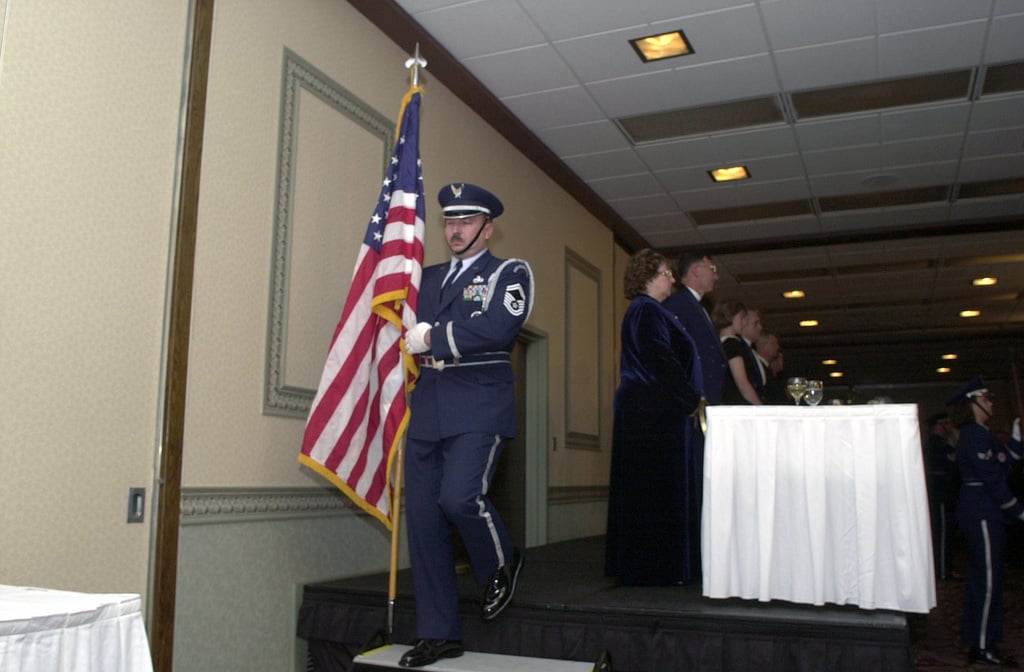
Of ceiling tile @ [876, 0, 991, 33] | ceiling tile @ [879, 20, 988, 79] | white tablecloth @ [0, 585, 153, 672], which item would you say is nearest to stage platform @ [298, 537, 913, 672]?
white tablecloth @ [0, 585, 153, 672]

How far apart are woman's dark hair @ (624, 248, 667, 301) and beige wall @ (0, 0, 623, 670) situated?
1253 millimetres

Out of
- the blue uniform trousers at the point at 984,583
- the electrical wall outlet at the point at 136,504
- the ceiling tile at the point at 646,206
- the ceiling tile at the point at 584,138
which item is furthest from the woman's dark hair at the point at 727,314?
the electrical wall outlet at the point at 136,504

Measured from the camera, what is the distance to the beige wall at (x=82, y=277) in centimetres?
249

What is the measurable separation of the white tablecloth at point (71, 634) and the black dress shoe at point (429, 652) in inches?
50.8

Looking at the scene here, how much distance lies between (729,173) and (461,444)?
14.8ft

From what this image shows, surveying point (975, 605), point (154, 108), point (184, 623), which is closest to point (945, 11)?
point (975, 605)

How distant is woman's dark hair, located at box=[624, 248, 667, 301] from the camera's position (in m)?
3.68

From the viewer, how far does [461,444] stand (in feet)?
9.55

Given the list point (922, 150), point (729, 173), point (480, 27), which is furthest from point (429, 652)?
point (922, 150)

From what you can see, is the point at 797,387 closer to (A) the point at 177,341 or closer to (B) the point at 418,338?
(B) the point at 418,338

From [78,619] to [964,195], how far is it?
289 inches

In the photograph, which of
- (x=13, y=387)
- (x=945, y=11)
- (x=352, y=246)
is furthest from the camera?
(x=945, y=11)

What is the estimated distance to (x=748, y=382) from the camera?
4609 mm

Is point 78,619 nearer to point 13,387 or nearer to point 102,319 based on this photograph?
point 13,387
